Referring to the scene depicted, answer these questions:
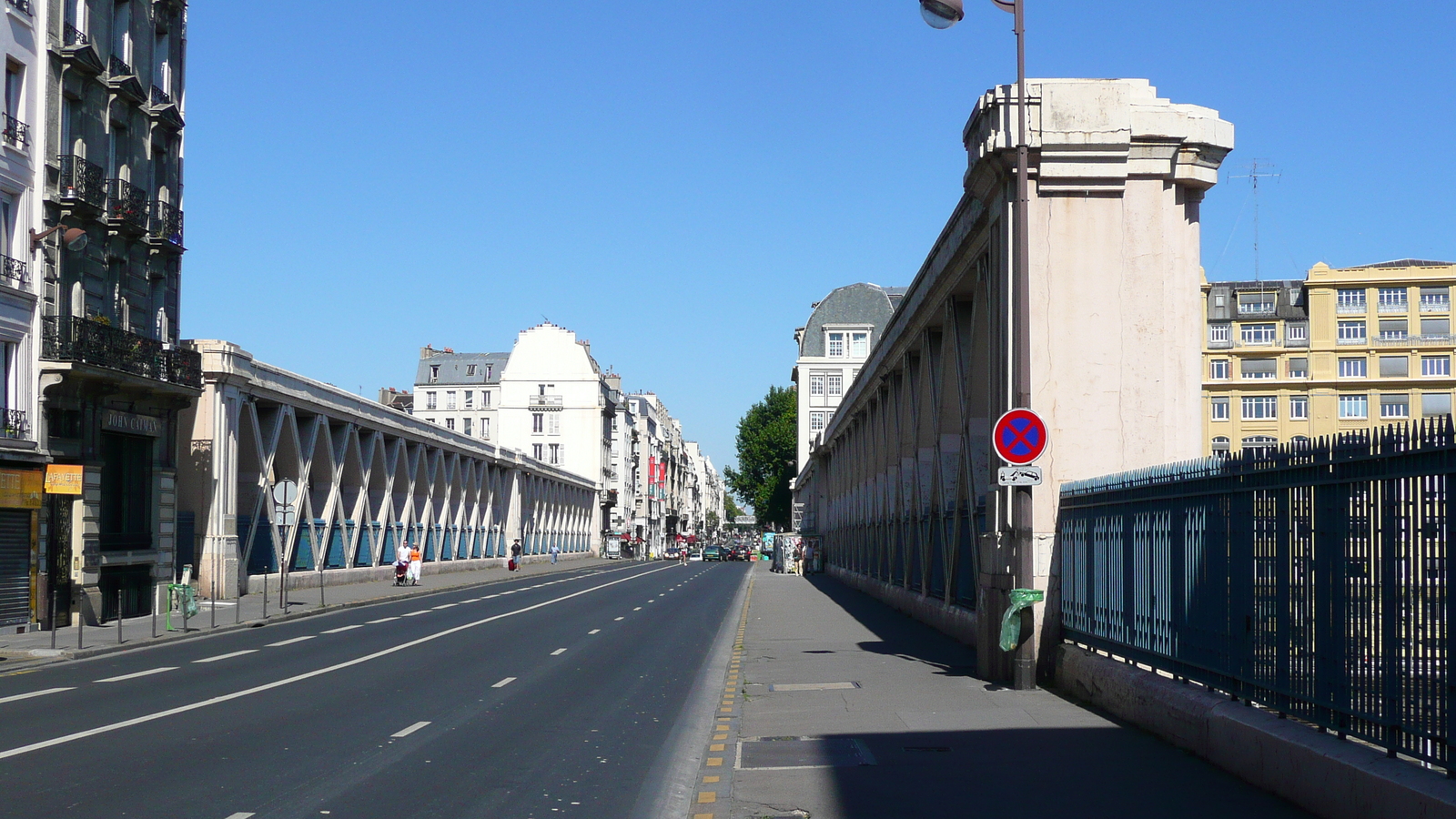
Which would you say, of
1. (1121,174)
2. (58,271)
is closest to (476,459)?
(58,271)

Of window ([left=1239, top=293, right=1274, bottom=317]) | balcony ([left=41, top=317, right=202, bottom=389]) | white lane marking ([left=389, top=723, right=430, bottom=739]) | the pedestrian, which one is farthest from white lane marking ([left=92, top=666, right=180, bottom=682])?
window ([left=1239, top=293, right=1274, bottom=317])

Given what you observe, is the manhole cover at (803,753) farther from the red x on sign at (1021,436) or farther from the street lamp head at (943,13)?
the street lamp head at (943,13)

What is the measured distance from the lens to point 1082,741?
1082 centimetres

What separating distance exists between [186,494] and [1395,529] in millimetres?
35069

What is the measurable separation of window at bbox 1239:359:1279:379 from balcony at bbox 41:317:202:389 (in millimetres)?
78476

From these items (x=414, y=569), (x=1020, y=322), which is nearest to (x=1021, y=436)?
(x=1020, y=322)

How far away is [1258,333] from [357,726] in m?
91.1

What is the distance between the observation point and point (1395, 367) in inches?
3519

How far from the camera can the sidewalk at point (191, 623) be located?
2109cm

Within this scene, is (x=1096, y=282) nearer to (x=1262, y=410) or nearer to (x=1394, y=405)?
(x=1262, y=410)

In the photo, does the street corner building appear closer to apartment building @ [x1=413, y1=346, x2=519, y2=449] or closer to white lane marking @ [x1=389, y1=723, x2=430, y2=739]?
white lane marking @ [x1=389, y1=723, x2=430, y2=739]

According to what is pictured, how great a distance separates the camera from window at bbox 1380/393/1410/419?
89.4 meters

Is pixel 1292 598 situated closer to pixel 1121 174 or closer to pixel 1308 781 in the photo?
pixel 1308 781

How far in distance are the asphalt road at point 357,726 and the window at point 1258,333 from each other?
7818 cm
